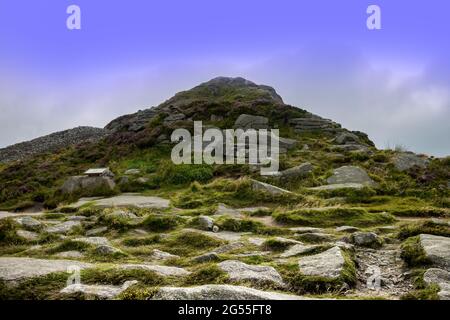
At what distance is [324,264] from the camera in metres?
9.16

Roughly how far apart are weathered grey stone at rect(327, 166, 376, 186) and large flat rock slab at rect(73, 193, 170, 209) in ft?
31.2

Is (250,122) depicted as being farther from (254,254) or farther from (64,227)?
(254,254)

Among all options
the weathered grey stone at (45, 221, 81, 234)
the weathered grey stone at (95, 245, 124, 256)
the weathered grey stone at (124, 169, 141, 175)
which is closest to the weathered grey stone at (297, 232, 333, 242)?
the weathered grey stone at (95, 245, 124, 256)

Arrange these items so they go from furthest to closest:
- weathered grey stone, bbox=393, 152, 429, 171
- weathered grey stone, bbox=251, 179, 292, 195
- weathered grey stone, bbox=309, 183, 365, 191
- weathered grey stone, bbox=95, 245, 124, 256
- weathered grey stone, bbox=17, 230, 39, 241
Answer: weathered grey stone, bbox=393, 152, 429, 171, weathered grey stone, bbox=309, 183, 365, 191, weathered grey stone, bbox=251, 179, 292, 195, weathered grey stone, bbox=17, 230, 39, 241, weathered grey stone, bbox=95, 245, 124, 256

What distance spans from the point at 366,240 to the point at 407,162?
1755 centimetres

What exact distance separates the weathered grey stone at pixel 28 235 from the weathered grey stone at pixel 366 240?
9.70 meters

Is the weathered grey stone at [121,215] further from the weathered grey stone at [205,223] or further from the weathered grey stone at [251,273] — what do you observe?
the weathered grey stone at [251,273]

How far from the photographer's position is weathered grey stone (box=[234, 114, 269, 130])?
3834 cm

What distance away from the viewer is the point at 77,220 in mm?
17312

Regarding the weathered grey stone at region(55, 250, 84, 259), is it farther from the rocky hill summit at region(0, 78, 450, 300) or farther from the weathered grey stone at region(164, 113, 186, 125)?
the weathered grey stone at region(164, 113, 186, 125)
